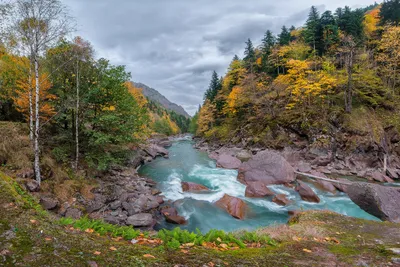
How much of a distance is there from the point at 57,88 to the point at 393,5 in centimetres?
4837

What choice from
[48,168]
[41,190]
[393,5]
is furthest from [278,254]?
[393,5]

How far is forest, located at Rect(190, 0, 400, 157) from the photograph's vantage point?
22.4 meters

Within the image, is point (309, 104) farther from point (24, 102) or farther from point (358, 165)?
point (24, 102)

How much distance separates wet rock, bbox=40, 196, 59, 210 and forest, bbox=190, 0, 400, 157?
24315 millimetres

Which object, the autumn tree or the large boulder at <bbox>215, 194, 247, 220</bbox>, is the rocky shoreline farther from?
the autumn tree

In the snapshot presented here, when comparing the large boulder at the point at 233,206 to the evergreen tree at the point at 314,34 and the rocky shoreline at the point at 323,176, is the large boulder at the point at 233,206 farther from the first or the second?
the evergreen tree at the point at 314,34

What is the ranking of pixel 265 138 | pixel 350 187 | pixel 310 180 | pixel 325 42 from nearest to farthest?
pixel 350 187 → pixel 310 180 → pixel 265 138 → pixel 325 42

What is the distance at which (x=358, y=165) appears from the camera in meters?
19.7

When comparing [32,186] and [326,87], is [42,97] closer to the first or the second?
[32,186]

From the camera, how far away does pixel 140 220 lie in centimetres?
948

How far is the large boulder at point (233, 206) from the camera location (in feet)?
37.1

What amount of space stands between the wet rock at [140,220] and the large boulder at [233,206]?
4.46 m

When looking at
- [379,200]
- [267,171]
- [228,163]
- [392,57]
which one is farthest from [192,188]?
[392,57]

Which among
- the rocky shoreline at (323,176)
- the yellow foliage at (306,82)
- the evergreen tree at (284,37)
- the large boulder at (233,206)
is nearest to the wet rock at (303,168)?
the rocky shoreline at (323,176)
